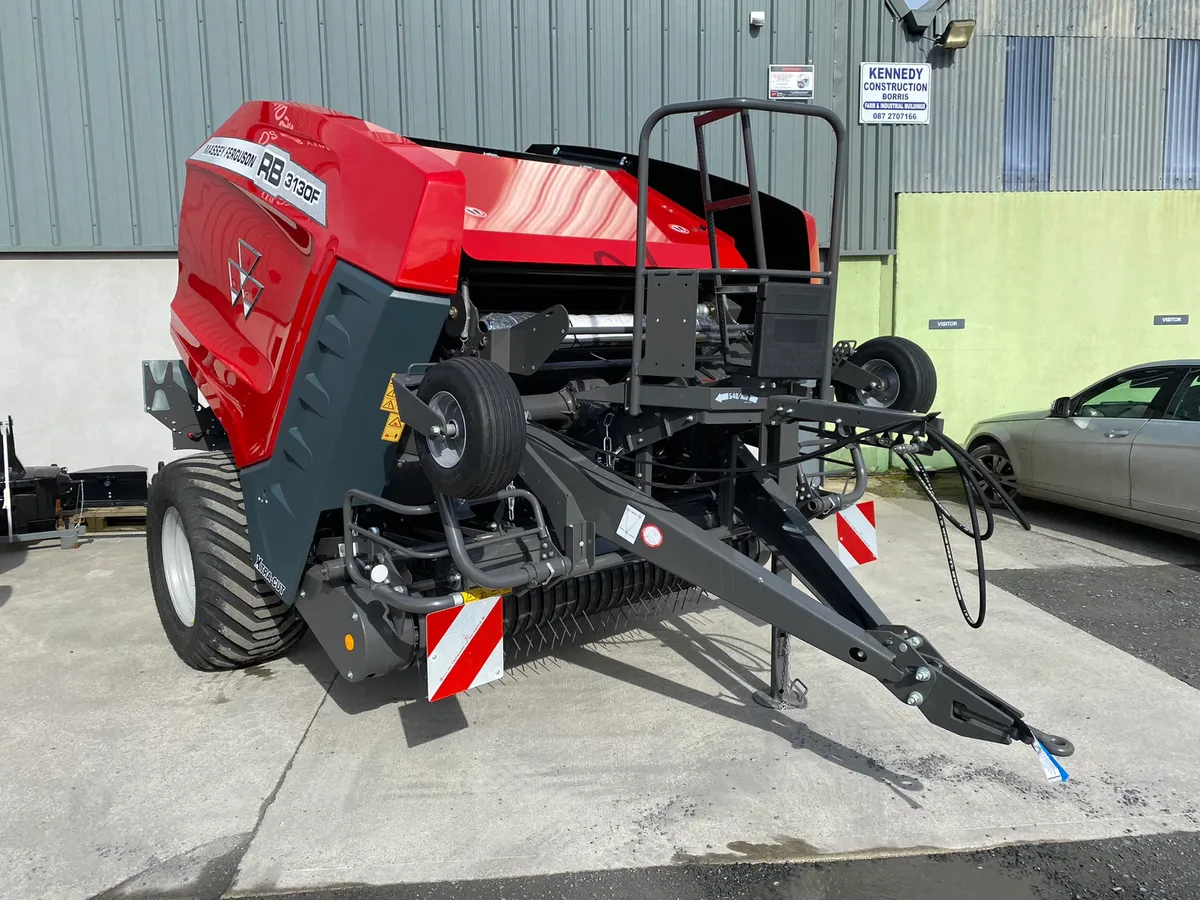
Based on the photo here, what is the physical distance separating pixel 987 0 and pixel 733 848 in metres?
9.11

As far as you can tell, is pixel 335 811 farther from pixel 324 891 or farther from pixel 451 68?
pixel 451 68

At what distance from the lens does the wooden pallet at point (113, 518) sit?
23.1 feet

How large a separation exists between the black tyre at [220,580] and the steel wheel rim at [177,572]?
0.39 ft

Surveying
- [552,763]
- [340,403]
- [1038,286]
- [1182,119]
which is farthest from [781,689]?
[1182,119]

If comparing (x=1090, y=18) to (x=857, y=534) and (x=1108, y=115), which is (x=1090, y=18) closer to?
(x=1108, y=115)

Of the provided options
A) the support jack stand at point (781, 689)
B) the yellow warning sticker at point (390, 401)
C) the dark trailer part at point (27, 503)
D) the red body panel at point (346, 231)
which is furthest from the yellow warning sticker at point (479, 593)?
the dark trailer part at point (27, 503)

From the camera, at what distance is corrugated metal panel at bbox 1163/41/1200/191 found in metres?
9.17

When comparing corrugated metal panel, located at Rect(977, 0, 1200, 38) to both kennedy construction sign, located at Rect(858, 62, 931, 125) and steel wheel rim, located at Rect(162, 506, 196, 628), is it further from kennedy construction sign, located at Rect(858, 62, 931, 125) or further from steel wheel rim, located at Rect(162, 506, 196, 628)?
steel wheel rim, located at Rect(162, 506, 196, 628)

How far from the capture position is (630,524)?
307 centimetres

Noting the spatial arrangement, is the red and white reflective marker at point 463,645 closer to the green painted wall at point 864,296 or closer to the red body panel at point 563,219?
the red body panel at point 563,219

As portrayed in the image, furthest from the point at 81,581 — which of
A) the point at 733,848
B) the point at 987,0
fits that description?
the point at 987,0

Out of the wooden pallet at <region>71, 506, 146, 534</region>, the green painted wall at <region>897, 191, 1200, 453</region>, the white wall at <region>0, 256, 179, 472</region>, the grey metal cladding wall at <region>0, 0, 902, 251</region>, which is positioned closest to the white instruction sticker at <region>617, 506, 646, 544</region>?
the wooden pallet at <region>71, 506, 146, 534</region>

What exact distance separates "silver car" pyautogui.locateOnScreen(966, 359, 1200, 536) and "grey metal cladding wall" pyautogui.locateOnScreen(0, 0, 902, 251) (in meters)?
3.12

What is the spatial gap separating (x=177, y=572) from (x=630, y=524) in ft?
8.76
